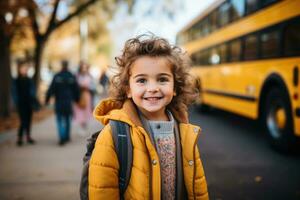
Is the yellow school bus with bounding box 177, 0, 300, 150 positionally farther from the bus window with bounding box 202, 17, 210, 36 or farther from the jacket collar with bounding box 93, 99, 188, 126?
the jacket collar with bounding box 93, 99, 188, 126

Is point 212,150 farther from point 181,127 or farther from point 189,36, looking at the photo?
point 189,36

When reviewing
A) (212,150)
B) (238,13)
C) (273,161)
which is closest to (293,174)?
(273,161)

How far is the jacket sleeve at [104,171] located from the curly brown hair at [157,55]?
418mm

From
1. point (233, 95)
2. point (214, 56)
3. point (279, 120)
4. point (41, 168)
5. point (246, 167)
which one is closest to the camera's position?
point (41, 168)

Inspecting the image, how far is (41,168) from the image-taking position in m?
6.25

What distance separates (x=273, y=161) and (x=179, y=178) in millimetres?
4735

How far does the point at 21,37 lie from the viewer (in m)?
14.4

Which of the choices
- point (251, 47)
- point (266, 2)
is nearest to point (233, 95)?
point (251, 47)

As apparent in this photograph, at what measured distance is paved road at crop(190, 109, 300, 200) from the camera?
16.4 feet

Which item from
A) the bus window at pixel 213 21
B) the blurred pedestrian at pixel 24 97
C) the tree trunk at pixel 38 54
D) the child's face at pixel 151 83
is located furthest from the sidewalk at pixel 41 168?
the tree trunk at pixel 38 54

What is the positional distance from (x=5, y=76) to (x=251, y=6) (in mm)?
8469

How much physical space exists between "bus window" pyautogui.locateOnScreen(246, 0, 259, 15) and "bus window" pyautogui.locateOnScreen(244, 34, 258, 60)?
544mm

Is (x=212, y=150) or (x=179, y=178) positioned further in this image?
(x=212, y=150)

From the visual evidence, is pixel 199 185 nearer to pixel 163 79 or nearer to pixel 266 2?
pixel 163 79
